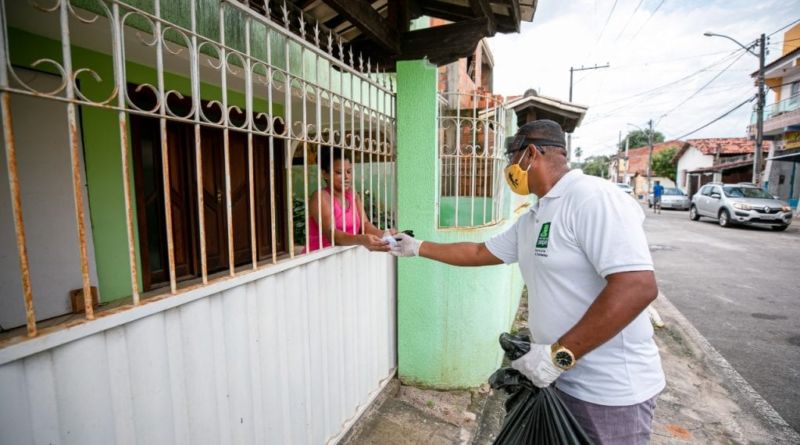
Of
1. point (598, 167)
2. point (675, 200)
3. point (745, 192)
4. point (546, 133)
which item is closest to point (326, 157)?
point (546, 133)

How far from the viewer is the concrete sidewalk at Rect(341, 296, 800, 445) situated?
2.78 meters

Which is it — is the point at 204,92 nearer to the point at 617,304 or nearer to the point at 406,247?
the point at 406,247

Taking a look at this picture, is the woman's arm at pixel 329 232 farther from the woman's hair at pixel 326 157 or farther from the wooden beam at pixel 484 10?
the wooden beam at pixel 484 10

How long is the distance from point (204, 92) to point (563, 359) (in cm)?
453

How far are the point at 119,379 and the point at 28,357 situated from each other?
0.27 m

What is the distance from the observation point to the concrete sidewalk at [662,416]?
2777 millimetres

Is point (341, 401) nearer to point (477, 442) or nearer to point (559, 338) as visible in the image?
point (477, 442)

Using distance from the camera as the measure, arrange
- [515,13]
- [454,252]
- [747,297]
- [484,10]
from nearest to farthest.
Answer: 1. [454,252]
2. [484,10]
3. [515,13]
4. [747,297]

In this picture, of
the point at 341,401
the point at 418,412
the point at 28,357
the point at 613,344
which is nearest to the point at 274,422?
the point at 341,401

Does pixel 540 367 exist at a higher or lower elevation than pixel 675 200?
higher

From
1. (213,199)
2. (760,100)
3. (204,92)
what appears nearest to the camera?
(204,92)

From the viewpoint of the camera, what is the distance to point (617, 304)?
1.33 m

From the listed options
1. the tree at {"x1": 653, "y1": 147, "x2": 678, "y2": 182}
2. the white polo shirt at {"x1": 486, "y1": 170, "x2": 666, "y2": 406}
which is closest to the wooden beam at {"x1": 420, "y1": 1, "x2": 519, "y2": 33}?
the white polo shirt at {"x1": 486, "y1": 170, "x2": 666, "y2": 406}

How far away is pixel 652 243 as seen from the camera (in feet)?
34.7
